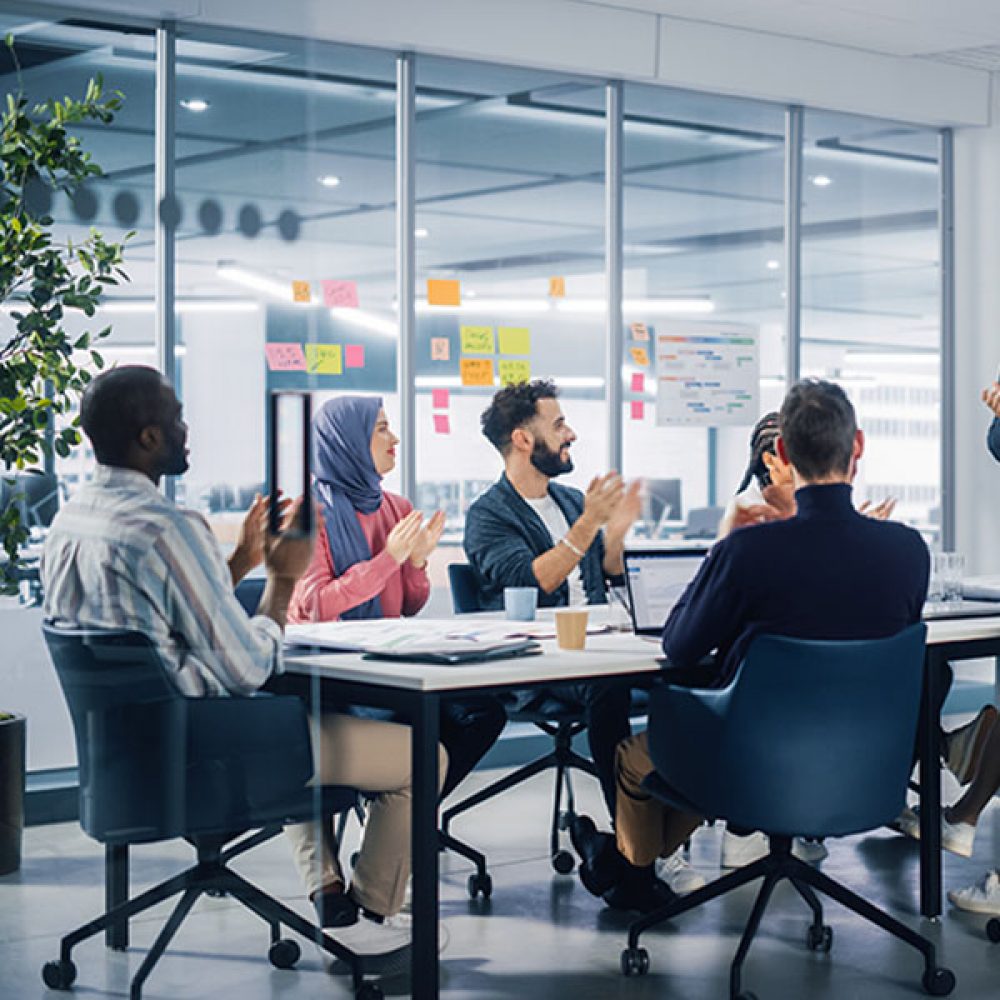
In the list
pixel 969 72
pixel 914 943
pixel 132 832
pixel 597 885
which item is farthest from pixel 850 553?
pixel 969 72

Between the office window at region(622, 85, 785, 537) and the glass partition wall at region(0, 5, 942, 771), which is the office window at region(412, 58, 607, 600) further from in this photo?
the office window at region(622, 85, 785, 537)

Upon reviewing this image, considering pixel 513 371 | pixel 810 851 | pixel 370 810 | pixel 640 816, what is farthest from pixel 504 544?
pixel 513 371

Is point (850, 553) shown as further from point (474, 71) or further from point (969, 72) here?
point (969, 72)

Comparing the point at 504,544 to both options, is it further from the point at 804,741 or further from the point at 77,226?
the point at 77,226

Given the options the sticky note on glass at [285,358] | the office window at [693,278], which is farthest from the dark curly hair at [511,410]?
the office window at [693,278]

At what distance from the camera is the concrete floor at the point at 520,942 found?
3074 mm

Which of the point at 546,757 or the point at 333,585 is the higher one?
the point at 333,585

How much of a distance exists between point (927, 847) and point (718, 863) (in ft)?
2.53

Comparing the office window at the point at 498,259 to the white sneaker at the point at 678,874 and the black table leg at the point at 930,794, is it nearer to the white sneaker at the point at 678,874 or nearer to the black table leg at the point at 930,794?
the white sneaker at the point at 678,874

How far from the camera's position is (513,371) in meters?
6.27

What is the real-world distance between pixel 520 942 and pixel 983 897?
3.95 feet

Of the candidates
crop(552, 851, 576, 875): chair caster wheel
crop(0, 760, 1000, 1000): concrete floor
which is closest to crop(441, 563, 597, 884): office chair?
crop(552, 851, 576, 875): chair caster wheel

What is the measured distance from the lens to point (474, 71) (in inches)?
242

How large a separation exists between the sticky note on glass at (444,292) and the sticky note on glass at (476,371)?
237mm
